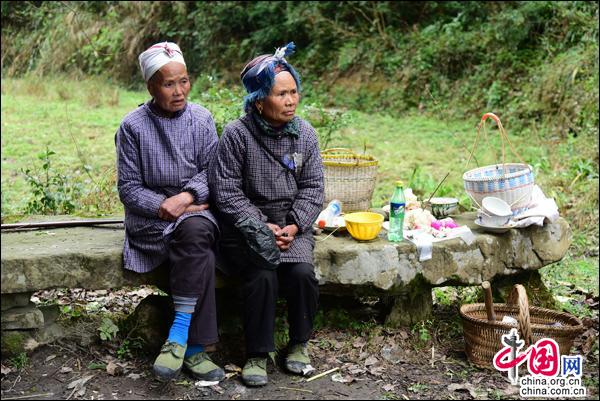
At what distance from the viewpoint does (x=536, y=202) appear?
4.61 m

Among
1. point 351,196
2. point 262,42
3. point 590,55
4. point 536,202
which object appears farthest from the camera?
point 262,42

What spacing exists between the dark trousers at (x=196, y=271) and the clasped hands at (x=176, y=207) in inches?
3.4

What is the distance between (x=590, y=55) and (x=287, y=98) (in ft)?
20.1

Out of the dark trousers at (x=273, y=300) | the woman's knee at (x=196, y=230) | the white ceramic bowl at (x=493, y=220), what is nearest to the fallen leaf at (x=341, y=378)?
the dark trousers at (x=273, y=300)

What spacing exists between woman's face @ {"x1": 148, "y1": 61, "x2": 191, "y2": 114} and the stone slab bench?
825 millimetres

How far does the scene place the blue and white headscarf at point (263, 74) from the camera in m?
3.96

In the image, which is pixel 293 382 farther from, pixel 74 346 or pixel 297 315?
pixel 74 346

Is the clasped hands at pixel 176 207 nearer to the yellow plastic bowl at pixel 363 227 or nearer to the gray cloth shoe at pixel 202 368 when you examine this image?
the gray cloth shoe at pixel 202 368

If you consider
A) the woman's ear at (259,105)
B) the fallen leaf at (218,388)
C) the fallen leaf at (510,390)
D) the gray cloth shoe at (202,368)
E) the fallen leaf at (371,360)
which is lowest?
the fallen leaf at (510,390)

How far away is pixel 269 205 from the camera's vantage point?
411 cm

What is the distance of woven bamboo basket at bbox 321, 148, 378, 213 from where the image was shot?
16.2 ft

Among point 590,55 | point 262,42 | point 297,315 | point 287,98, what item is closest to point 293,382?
point 297,315

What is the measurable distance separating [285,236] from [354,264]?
18.2 inches

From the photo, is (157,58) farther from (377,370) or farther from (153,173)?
(377,370)
